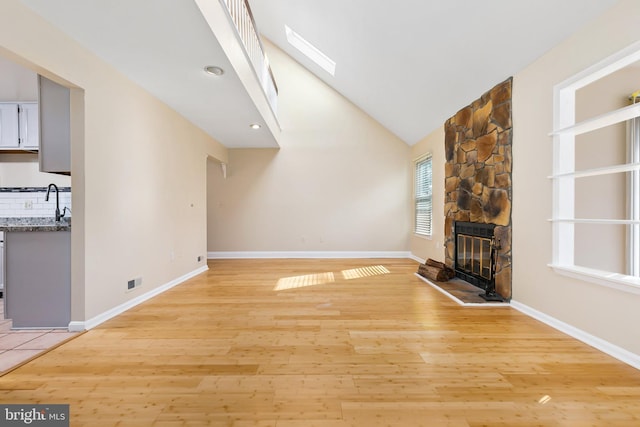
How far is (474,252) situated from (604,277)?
5.42ft

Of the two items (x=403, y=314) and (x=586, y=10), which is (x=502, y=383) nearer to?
(x=403, y=314)

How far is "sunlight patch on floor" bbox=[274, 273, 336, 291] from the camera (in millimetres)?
3744

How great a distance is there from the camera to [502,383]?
1608 millimetres

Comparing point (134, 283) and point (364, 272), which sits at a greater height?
point (134, 283)

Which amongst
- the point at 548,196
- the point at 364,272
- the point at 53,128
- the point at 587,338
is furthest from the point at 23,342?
the point at 548,196

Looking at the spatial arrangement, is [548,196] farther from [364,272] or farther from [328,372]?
[364,272]

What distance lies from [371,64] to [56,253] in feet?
14.7

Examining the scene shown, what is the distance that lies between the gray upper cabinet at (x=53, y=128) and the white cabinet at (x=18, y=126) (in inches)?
48.8

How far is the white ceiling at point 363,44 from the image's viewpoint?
1995mm

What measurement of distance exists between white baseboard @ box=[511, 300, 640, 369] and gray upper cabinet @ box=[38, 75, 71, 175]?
4.54 meters

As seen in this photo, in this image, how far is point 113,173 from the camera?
104 inches

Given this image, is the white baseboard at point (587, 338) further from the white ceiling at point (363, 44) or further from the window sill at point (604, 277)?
the white ceiling at point (363, 44)

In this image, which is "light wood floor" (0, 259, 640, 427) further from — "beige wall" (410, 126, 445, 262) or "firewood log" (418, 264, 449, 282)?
"beige wall" (410, 126, 445, 262)

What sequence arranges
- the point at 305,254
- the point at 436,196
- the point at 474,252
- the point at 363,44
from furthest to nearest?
the point at 305,254
the point at 436,196
the point at 363,44
the point at 474,252
